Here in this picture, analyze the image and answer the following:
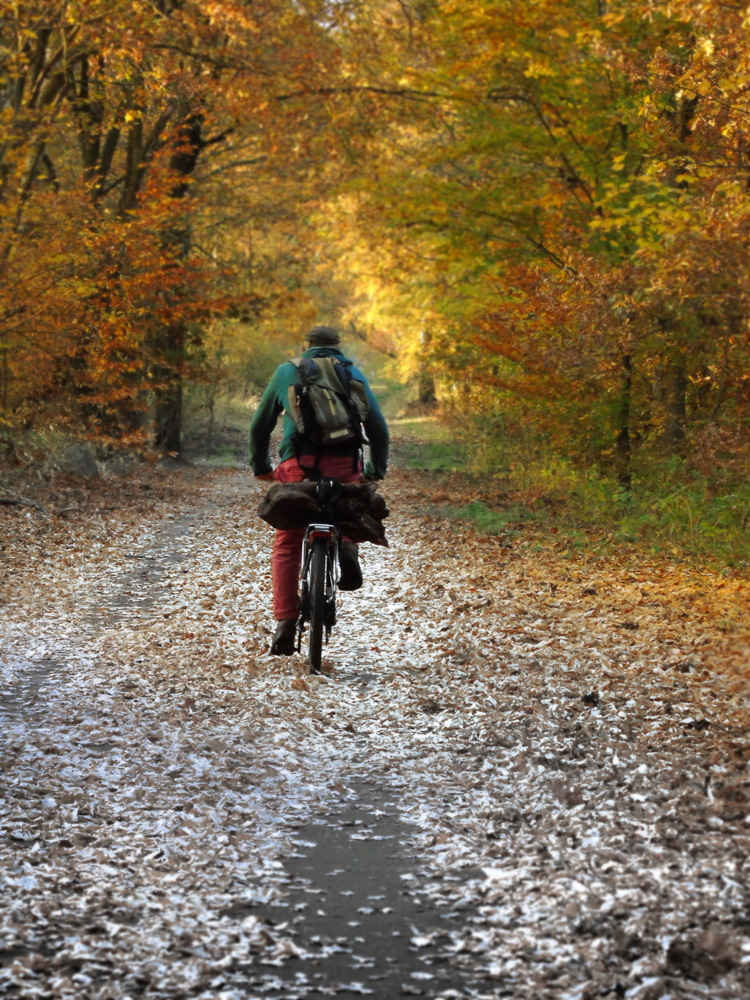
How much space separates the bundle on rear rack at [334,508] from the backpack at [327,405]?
0.94 ft

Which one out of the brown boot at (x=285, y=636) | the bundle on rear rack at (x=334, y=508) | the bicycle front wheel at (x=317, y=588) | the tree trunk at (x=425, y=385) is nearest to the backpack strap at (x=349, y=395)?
the bundle on rear rack at (x=334, y=508)

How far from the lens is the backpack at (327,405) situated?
6562 millimetres

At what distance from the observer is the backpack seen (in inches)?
258

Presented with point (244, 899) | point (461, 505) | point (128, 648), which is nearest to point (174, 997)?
point (244, 899)

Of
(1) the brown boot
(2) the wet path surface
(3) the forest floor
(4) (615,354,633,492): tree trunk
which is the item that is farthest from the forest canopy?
(2) the wet path surface

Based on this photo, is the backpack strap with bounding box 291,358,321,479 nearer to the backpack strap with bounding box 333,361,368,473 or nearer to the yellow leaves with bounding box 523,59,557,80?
the backpack strap with bounding box 333,361,368,473

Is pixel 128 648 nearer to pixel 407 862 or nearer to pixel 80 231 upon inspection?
pixel 407 862

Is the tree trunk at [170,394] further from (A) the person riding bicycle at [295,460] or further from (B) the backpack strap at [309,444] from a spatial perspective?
(B) the backpack strap at [309,444]

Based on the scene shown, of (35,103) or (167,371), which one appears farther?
(167,371)

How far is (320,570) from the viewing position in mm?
6578

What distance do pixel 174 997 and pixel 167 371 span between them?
1908 cm

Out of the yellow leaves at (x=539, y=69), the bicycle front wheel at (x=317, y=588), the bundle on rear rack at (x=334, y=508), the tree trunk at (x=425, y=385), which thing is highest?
the yellow leaves at (x=539, y=69)

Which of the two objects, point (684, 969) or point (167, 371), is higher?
point (167, 371)

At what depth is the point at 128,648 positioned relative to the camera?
7.62 m
